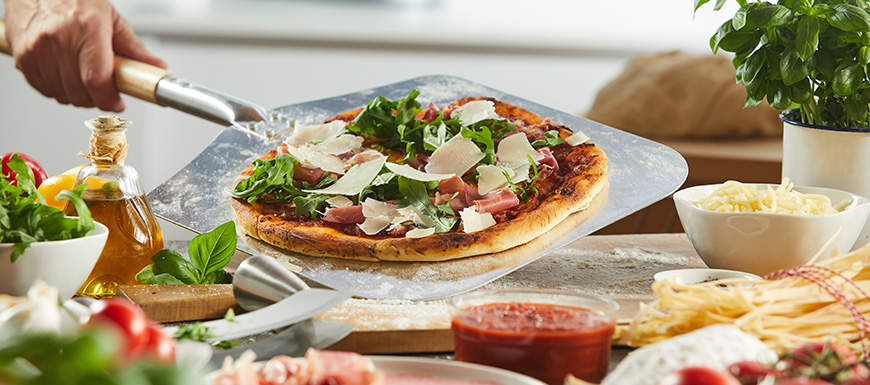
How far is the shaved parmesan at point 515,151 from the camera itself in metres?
1.69

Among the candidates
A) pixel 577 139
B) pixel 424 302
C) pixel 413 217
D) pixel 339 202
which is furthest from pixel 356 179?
pixel 577 139

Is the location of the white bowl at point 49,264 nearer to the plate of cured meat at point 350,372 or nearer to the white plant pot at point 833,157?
the plate of cured meat at point 350,372

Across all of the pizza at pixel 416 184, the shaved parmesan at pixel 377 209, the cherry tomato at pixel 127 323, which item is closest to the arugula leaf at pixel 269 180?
the pizza at pixel 416 184

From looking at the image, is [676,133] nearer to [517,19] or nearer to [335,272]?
[517,19]

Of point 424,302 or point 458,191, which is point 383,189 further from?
point 424,302

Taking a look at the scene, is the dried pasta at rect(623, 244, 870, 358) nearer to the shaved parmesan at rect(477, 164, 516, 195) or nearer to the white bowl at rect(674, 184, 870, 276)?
the white bowl at rect(674, 184, 870, 276)

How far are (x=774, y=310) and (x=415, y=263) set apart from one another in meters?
0.60

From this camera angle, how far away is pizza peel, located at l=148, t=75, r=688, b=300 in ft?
4.48

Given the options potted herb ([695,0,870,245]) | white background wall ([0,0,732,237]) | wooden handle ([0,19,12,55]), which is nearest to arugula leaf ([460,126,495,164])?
potted herb ([695,0,870,245])

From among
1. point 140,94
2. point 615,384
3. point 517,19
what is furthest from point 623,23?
point 615,384

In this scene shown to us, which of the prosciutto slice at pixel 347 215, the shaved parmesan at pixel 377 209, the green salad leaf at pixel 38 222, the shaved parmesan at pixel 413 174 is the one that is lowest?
the prosciutto slice at pixel 347 215

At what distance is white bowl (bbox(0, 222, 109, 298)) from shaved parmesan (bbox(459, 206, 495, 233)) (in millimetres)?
610

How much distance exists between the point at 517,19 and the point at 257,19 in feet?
5.73

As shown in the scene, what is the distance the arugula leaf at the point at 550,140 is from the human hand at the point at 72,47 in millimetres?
1049
